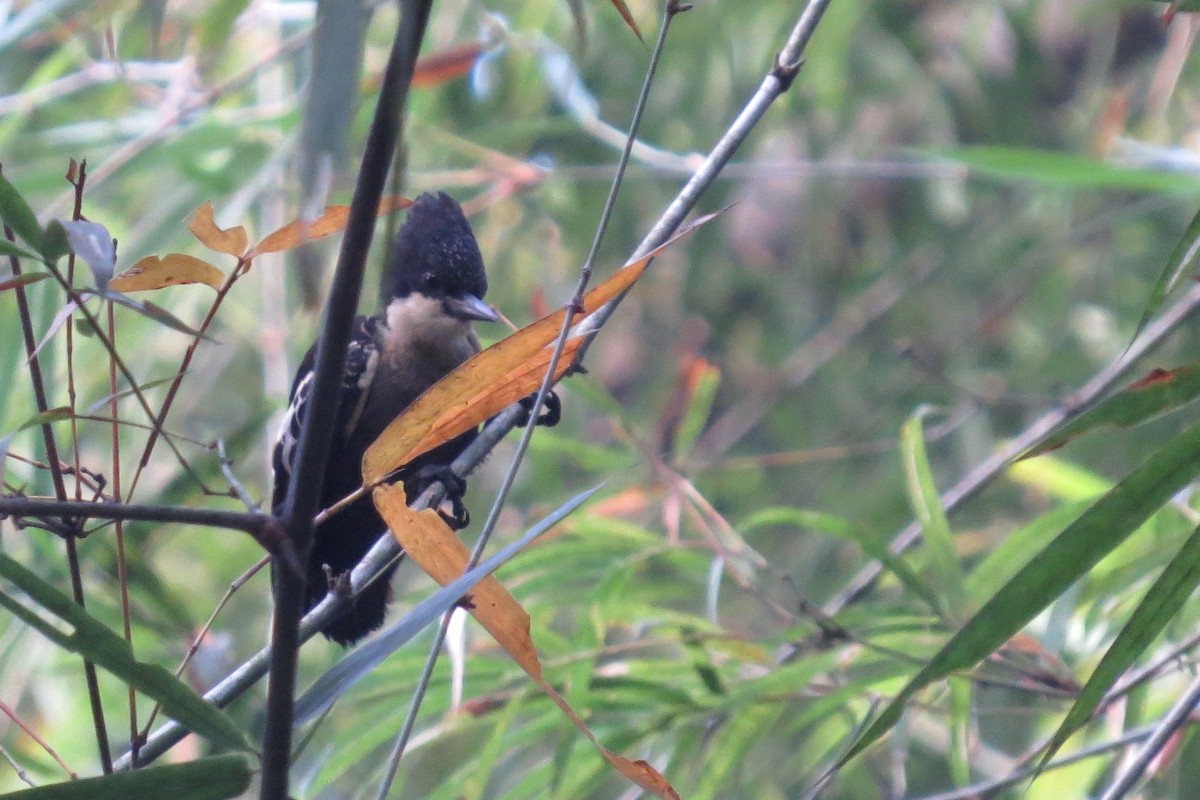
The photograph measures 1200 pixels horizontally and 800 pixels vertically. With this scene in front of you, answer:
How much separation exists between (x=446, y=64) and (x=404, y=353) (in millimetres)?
643

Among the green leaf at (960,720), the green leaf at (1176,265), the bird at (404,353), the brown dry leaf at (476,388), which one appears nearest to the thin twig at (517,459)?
the brown dry leaf at (476,388)

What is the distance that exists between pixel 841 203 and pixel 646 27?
1558mm

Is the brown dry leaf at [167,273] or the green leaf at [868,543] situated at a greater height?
the brown dry leaf at [167,273]

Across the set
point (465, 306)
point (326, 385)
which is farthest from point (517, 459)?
point (465, 306)

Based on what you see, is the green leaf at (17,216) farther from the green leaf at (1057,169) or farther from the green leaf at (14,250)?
the green leaf at (1057,169)

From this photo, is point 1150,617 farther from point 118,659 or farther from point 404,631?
point 118,659

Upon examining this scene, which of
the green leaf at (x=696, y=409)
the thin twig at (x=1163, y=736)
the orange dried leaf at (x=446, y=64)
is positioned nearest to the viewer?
the thin twig at (x=1163, y=736)

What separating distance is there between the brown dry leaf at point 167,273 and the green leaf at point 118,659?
1.00ft

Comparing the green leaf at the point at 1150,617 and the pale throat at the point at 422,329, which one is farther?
the pale throat at the point at 422,329

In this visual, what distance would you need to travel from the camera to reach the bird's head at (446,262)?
9.82 ft

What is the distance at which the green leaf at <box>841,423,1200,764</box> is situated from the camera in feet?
4.29

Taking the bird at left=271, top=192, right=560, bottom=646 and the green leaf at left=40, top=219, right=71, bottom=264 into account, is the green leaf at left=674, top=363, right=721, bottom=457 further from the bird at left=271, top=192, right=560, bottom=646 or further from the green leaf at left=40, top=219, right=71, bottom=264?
the green leaf at left=40, top=219, right=71, bottom=264

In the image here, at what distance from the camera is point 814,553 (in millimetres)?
4750

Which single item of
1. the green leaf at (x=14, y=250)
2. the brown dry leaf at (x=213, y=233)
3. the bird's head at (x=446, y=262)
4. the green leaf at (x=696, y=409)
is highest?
Result: the bird's head at (x=446, y=262)
